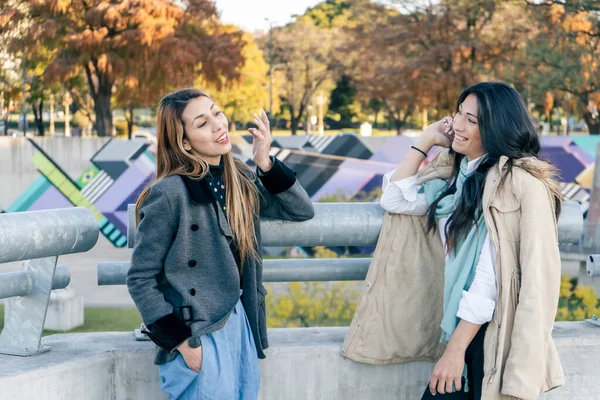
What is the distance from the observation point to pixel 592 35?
60.6ft

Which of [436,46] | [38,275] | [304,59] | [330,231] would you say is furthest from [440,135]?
[304,59]

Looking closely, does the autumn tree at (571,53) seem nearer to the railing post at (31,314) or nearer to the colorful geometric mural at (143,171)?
the colorful geometric mural at (143,171)

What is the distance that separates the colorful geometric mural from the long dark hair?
14.3 meters

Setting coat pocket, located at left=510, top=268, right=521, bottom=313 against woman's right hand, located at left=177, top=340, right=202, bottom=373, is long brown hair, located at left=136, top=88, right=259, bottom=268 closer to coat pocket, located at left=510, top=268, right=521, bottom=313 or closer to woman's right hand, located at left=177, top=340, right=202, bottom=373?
woman's right hand, located at left=177, top=340, right=202, bottom=373

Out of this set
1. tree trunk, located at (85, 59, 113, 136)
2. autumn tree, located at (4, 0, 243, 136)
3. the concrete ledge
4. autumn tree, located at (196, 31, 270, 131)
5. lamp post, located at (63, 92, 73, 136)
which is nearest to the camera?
the concrete ledge

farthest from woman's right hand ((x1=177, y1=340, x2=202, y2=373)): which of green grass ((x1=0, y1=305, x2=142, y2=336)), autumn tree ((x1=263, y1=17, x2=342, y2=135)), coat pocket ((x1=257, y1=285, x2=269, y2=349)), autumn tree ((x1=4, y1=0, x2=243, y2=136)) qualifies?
autumn tree ((x1=263, y1=17, x2=342, y2=135))

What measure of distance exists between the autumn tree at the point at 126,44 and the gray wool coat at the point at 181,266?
825 inches

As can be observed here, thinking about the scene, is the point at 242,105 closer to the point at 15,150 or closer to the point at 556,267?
the point at 15,150

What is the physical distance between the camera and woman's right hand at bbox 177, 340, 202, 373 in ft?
7.80

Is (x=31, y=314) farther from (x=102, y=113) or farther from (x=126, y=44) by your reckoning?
(x=102, y=113)

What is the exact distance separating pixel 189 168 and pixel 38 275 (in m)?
0.64

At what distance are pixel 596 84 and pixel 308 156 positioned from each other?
7.07 metres

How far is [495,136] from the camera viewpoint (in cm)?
248

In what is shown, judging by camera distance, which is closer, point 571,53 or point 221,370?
point 221,370
